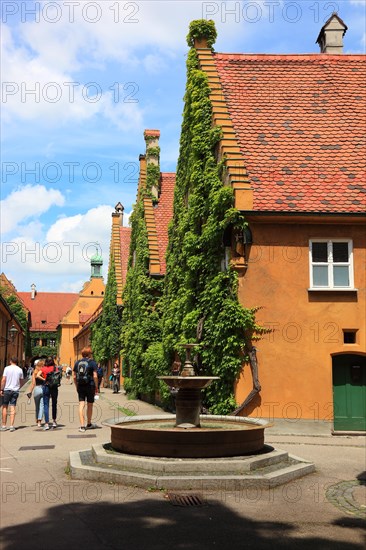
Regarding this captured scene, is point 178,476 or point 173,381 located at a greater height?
point 173,381

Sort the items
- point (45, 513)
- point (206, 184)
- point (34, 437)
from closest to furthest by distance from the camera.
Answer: point (45, 513)
point (34, 437)
point (206, 184)

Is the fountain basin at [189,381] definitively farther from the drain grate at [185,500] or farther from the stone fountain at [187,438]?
the drain grate at [185,500]

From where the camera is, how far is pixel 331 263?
51.1 ft

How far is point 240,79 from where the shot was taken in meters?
19.9

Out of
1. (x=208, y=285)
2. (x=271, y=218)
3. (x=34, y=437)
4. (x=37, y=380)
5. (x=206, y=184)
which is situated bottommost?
(x=34, y=437)

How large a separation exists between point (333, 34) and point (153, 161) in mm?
11080

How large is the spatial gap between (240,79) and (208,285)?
25.6 feet

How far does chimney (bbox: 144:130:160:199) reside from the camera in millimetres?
30641

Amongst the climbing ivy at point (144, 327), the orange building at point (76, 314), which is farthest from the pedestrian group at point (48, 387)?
the orange building at point (76, 314)

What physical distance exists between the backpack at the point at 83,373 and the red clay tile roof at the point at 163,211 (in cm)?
1080

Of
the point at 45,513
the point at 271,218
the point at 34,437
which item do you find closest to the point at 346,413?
the point at 271,218

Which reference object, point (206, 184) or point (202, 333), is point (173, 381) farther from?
point (206, 184)

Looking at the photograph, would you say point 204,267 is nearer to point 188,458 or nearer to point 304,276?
point 304,276

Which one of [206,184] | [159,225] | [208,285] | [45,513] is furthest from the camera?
[159,225]
